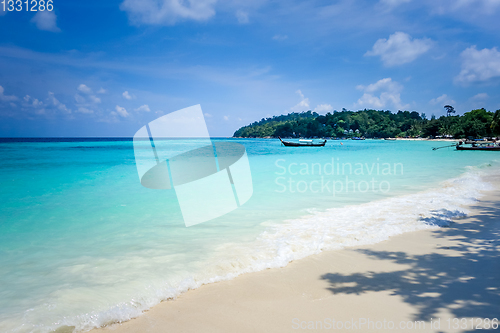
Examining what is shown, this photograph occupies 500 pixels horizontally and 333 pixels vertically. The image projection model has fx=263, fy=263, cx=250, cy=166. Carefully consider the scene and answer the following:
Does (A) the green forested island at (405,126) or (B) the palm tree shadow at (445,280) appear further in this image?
(A) the green forested island at (405,126)

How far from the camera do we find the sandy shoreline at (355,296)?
2.96 m

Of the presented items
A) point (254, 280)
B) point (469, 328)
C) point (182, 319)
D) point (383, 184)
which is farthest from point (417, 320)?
point (383, 184)

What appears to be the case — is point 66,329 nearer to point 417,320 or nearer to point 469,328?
point 417,320

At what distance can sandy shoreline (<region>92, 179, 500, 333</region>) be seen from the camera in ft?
9.73

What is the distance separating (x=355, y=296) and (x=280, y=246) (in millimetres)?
2043

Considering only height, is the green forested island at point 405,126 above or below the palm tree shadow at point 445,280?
above

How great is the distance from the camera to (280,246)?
17.5 ft

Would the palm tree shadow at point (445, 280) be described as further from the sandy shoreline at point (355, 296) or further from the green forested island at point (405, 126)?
the green forested island at point (405, 126)

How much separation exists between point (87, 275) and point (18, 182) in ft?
54.3

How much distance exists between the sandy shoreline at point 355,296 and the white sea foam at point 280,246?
23cm

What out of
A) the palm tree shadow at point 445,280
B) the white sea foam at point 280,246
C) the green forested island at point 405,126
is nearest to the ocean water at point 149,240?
the white sea foam at point 280,246

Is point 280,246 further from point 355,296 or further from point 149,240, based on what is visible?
point 149,240

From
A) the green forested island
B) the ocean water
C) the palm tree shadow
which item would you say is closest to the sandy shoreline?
the palm tree shadow

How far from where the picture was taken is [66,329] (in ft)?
10.5
